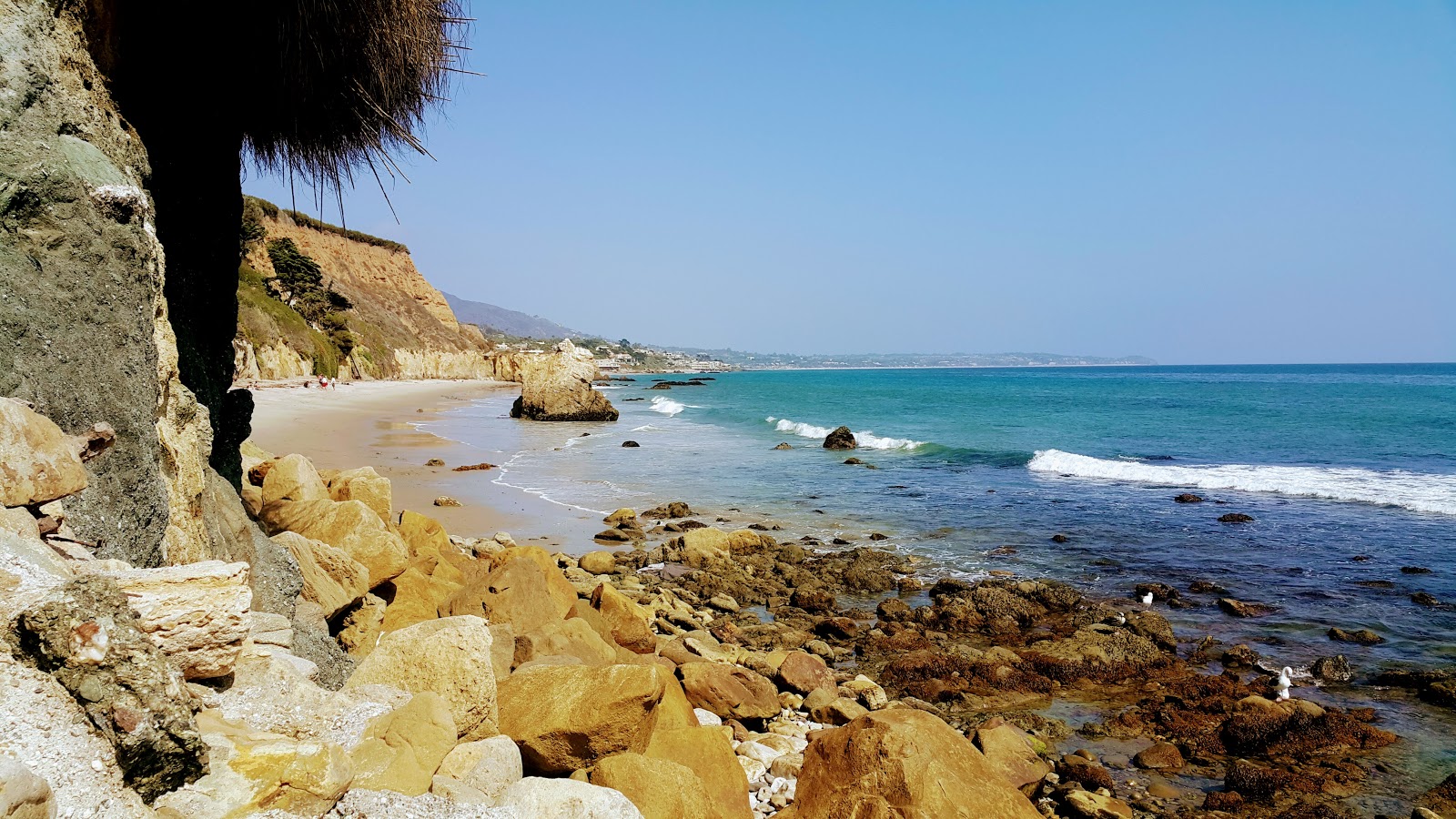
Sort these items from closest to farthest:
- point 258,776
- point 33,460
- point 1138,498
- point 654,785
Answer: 1. point 258,776
2. point 33,460
3. point 654,785
4. point 1138,498

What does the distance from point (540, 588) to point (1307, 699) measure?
23.8 feet

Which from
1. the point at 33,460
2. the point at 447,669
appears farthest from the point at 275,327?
the point at 33,460

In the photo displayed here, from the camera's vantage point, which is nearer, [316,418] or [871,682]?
[871,682]

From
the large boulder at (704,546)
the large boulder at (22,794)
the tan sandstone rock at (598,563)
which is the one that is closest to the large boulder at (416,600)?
the tan sandstone rock at (598,563)

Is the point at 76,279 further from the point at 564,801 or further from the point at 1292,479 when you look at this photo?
the point at 1292,479

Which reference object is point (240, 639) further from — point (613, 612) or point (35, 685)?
point (613, 612)

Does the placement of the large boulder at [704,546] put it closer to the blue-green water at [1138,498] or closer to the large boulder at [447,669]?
the blue-green water at [1138,498]

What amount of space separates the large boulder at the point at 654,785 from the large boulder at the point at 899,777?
33.7 inches

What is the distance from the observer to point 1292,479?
21562 mm

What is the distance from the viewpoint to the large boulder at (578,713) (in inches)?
169

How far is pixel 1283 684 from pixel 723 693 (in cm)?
563

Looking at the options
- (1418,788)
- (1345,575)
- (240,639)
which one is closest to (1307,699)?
(1418,788)

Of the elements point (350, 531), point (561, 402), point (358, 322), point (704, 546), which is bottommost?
point (704, 546)

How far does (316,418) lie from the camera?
29578mm
